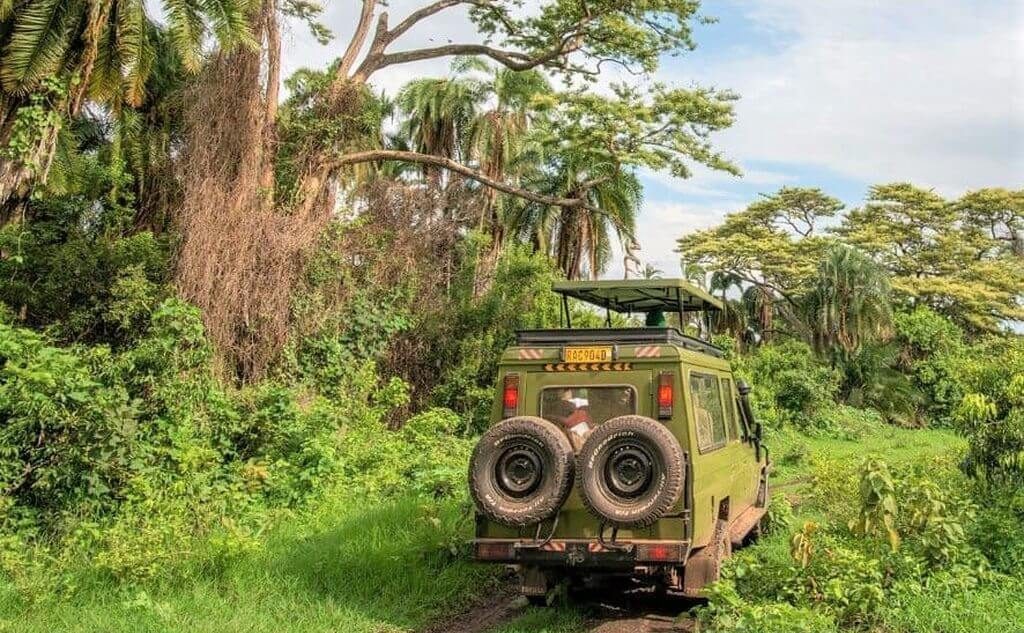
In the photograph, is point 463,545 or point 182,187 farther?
point 182,187

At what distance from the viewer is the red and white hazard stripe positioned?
24.0 ft

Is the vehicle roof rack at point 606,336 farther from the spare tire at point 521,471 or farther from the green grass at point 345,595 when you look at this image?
the green grass at point 345,595

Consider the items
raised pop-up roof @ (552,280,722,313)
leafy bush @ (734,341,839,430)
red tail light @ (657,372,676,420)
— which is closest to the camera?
red tail light @ (657,372,676,420)

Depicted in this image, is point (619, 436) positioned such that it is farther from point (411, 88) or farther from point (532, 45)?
point (411, 88)

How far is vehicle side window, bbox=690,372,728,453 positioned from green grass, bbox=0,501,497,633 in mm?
2571

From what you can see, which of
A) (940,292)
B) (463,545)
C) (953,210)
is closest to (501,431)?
(463,545)

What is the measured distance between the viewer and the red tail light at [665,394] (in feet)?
23.6

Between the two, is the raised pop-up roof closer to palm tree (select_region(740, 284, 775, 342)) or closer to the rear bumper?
the rear bumper

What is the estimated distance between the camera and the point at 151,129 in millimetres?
18375

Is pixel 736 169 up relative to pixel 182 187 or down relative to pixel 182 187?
up

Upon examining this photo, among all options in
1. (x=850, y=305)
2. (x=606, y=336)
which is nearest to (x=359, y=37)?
(x=606, y=336)

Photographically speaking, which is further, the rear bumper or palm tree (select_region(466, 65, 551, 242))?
palm tree (select_region(466, 65, 551, 242))

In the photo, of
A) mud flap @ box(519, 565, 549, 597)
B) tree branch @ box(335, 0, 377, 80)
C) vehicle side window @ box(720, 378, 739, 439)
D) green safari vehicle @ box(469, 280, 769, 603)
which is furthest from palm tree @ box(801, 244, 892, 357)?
mud flap @ box(519, 565, 549, 597)

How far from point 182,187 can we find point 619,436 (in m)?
12.0
